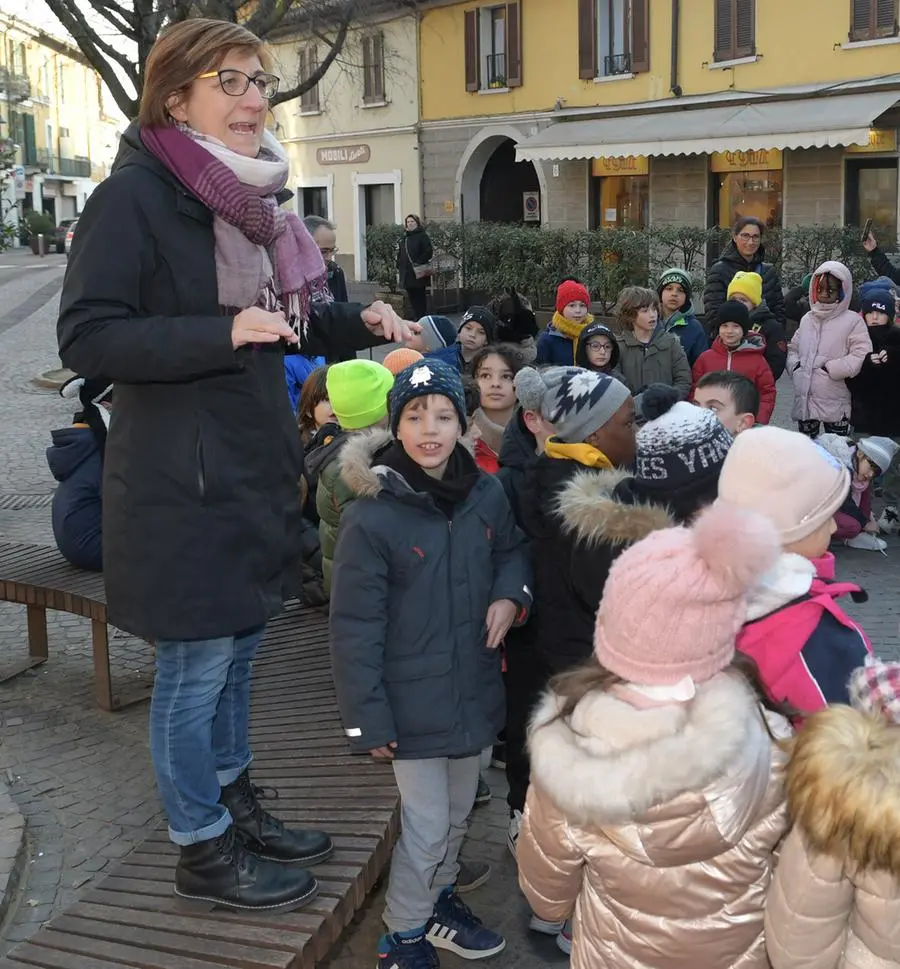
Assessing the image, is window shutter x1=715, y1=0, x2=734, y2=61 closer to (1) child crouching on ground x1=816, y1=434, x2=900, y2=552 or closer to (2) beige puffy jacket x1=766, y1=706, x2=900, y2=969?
(1) child crouching on ground x1=816, y1=434, x2=900, y2=552

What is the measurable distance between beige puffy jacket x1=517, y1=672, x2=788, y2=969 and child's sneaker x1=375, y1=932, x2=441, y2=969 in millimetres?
901

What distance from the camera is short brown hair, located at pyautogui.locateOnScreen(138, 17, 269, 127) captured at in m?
2.46

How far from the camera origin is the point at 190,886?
2.65 metres

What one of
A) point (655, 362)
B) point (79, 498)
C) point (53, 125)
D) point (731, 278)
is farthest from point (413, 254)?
point (53, 125)

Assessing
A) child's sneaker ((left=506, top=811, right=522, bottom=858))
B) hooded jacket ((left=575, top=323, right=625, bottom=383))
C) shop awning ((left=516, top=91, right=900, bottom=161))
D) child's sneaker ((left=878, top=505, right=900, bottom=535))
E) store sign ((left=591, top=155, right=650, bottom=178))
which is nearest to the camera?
child's sneaker ((left=506, top=811, right=522, bottom=858))

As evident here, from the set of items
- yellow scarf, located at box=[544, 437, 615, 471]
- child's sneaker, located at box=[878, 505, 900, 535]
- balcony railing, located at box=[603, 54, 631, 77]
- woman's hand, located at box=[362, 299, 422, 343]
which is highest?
balcony railing, located at box=[603, 54, 631, 77]

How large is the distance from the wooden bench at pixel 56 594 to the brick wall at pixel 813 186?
17.0 m

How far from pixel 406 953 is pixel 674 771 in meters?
1.39

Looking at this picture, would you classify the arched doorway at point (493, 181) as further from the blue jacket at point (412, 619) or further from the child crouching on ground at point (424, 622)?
the blue jacket at point (412, 619)

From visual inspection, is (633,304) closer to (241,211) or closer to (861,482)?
(861,482)

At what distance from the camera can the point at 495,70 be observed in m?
25.7

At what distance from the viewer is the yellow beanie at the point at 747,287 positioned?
26.8 feet

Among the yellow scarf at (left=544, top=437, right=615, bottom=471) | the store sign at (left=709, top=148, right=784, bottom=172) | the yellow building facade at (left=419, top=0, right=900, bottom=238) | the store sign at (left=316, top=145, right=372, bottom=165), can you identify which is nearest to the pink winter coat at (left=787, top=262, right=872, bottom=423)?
the yellow scarf at (left=544, top=437, right=615, bottom=471)

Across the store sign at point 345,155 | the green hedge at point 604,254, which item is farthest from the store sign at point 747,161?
the store sign at point 345,155
